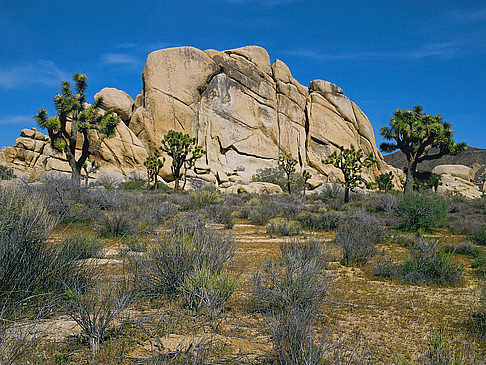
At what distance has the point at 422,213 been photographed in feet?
40.7

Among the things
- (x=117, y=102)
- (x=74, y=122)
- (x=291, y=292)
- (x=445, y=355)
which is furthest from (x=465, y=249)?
(x=117, y=102)

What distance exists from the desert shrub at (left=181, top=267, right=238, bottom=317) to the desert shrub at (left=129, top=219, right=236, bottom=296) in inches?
5.9

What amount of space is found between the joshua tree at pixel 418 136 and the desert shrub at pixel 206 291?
74.4 feet

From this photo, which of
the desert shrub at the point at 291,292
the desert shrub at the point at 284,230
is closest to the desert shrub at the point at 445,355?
the desert shrub at the point at 291,292

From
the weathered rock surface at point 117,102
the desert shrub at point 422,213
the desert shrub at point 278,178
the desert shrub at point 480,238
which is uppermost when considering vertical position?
the weathered rock surface at point 117,102

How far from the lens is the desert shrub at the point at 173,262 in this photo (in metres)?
4.67

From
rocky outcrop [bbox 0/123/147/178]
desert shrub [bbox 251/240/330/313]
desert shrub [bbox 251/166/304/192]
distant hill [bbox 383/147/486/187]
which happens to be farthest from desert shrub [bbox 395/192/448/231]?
distant hill [bbox 383/147/486/187]

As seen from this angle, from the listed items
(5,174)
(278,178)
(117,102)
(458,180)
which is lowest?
(5,174)

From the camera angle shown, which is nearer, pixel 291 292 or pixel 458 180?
pixel 291 292

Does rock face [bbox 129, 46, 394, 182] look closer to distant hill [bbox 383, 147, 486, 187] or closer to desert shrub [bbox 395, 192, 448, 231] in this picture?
distant hill [bbox 383, 147, 486, 187]

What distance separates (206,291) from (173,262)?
29.7 inches

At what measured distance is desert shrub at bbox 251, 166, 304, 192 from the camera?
45.8 m

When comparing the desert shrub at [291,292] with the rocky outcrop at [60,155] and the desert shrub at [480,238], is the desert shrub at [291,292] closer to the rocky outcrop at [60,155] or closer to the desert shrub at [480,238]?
the desert shrub at [480,238]

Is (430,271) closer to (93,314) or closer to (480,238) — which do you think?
(480,238)
